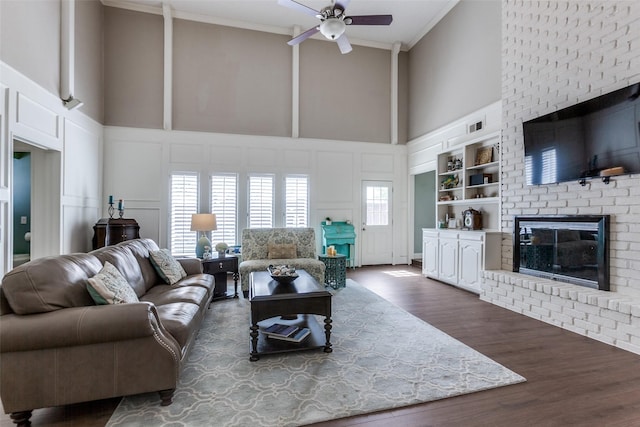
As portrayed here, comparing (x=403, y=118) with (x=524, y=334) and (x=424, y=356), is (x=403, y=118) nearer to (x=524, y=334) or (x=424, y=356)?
(x=524, y=334)

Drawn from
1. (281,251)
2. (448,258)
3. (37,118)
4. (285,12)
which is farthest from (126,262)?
(285,12)

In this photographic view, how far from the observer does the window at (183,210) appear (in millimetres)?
6347

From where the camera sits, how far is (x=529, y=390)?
87.1 inches

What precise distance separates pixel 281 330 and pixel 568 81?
4407mm

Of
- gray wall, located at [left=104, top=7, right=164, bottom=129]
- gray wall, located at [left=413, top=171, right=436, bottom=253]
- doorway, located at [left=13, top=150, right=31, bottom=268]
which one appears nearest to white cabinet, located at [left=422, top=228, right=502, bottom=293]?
gray wall, located at [left=413, top=171, right=436, bottom=253]

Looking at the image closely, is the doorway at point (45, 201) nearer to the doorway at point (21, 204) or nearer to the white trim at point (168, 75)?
the doorway at point (21, 204)

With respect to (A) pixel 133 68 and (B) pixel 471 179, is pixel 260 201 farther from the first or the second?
(B) pixel 471 179

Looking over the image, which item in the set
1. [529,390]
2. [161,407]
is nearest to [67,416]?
[161,407]

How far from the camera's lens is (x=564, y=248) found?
381cm

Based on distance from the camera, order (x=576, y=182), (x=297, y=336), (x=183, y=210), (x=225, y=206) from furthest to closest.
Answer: (x=225, y=206), (x=183, y=210), (x=576, y=182), (x=297, y=336)

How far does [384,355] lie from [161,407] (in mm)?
1757

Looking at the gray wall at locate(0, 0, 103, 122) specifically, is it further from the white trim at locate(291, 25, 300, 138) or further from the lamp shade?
the white trim at locate(291, 25, 300, 138)

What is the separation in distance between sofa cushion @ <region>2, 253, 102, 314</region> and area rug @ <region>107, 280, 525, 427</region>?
77 cm

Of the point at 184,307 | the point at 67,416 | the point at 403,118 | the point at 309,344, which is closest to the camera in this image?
the point at 67,416
